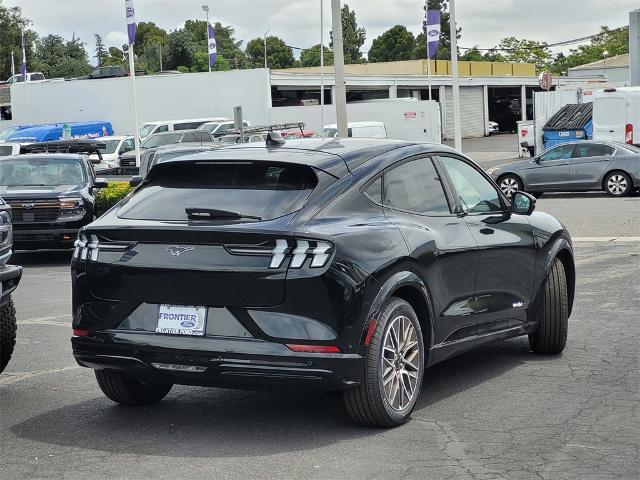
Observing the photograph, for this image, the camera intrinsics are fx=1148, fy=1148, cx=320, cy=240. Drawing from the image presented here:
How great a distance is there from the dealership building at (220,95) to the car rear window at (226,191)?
40.5m

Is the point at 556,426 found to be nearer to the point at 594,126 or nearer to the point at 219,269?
the point at 219,269

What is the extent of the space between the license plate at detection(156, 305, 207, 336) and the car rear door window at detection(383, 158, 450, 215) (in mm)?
1361

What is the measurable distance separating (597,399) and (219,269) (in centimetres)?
261

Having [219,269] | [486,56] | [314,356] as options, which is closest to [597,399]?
[314,356]

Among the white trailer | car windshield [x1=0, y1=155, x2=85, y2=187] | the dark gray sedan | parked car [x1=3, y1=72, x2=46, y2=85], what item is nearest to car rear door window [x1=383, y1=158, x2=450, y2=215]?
car windshield [x1=0, y1=155, x2=85, y2=187]

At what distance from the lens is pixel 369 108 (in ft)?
172

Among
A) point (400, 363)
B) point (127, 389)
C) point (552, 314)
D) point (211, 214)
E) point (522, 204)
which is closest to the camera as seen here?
point (211, 214)

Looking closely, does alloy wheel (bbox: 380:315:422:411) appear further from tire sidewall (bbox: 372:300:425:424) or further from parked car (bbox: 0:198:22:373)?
parked car (bbox: 0:198:22:373)

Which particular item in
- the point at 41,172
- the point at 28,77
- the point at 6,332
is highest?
the point at 28,77

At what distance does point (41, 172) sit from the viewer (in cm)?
1820

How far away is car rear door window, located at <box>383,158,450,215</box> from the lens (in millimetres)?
6938

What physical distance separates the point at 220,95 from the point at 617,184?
30546 mm

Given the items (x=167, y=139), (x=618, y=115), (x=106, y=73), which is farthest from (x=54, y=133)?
(x=618, y=115)

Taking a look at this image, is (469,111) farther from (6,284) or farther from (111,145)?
(6,284)
